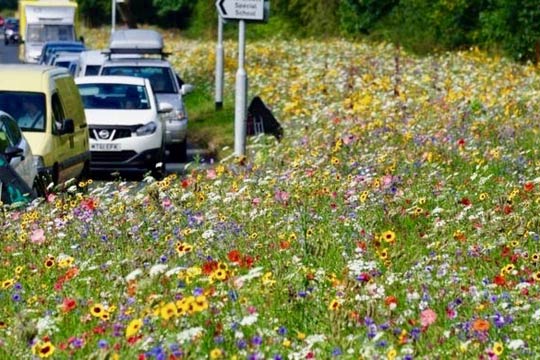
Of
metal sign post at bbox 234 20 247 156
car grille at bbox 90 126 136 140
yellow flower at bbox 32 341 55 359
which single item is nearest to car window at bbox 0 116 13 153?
metal sign post at bbox 234 20 247 156

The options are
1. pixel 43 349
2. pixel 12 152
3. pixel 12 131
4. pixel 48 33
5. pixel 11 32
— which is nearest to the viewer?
pixel 43 349

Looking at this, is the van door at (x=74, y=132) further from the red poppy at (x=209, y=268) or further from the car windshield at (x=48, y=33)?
the car windshield at (x=48, y=33)

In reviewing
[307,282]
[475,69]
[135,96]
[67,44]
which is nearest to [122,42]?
[67,44]

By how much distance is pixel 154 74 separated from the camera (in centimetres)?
2723

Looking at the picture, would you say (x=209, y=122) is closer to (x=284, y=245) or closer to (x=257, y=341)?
(x=284, y=245)

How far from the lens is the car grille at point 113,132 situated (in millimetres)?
22156

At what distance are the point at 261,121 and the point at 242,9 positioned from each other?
310cm

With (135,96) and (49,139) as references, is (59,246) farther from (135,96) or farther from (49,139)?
(135,96)

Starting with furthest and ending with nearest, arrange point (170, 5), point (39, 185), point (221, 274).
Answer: point (170, 5) → point (39, 185) → point (221, 274)

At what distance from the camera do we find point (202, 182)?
14250 millimetres

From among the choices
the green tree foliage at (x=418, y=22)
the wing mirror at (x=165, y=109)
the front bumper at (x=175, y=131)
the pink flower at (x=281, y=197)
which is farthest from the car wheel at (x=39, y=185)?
the green tree foliage at (x=418, y=22)

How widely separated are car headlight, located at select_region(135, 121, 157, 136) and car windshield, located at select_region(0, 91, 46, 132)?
3.78 metres

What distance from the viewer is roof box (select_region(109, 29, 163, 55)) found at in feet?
131

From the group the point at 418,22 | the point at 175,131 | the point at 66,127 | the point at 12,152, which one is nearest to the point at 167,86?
the point at 175,131
